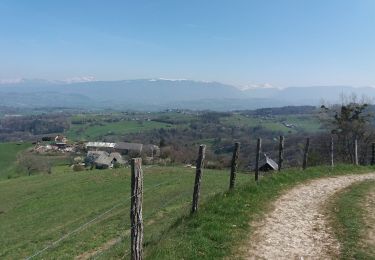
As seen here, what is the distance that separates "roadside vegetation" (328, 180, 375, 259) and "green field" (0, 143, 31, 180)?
231 feet

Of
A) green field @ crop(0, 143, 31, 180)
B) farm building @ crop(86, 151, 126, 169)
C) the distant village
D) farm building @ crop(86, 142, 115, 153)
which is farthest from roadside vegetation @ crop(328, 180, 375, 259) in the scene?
farm building @ crop(86, 142, 115, 153)

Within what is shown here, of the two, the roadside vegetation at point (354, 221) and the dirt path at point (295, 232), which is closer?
the dirt path at point (295, 232)

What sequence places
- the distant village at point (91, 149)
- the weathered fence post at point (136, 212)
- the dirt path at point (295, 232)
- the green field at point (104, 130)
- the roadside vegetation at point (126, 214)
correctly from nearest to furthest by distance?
the weathered fence post at point (136, 212) < the dirt path at point (295, 232) < the roadside vegetation at point (126, 214) < the distant village at point (91, 149) < the green field at point (104, 130)

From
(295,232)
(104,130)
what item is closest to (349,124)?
(295,232)

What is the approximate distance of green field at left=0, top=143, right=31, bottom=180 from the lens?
82162 mm

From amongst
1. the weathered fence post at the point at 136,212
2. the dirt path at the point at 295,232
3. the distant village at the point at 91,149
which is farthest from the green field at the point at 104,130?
the weathered fence post at the point at 136,212

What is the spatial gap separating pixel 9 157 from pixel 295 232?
99.9 metres

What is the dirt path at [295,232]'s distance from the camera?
1009cm

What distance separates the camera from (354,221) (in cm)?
1253

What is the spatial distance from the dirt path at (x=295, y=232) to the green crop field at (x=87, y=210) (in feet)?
9.50

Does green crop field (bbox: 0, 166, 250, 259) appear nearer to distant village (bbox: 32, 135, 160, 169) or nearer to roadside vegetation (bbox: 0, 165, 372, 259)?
roadside vegetation (bbox: 0, 165, 372, 259)

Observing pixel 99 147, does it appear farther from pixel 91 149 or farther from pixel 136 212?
pixel 136 212

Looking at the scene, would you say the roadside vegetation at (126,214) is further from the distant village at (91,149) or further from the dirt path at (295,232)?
the distant village at (91,149)

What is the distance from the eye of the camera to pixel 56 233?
2147cm
